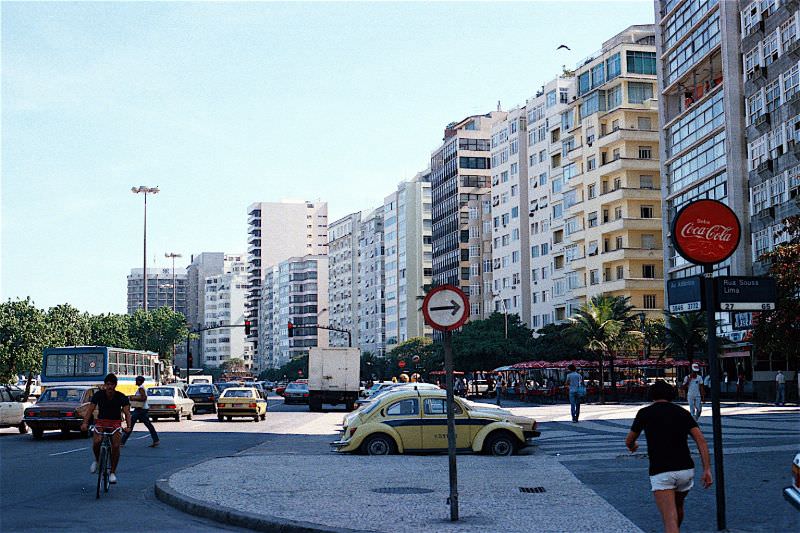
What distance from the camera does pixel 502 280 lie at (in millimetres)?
116750

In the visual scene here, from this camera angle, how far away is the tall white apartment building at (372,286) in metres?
171

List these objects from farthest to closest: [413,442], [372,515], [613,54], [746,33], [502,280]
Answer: [502,280] < [613,54] < [746,33] < [413,442] < [372,515]

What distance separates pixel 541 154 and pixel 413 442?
85561 mm

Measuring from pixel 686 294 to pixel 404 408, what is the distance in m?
11.7

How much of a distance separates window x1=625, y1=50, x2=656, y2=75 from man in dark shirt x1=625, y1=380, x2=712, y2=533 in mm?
82112

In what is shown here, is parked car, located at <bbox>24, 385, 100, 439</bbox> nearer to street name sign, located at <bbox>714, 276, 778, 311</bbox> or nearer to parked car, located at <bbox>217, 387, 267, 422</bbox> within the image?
parked car, located at <bbox>217, 387, 267, 422</bbox>

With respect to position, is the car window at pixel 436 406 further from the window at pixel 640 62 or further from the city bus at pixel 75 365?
the window at pixel 640 62

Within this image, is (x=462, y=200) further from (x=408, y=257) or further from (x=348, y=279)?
(x=348, y=279)

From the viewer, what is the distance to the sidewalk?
39.9ft

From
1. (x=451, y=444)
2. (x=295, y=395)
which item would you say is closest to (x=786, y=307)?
(x=451, y=444)

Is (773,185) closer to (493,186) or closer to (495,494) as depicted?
(495,494)

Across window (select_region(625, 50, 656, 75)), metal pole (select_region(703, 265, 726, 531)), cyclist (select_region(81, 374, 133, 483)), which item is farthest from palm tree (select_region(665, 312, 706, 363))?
metal pole (select_region(703, 265, 726, 531))

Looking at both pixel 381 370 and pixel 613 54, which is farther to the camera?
pixel 381 370

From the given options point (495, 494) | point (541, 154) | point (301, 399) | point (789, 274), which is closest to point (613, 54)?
point (541, 154)
